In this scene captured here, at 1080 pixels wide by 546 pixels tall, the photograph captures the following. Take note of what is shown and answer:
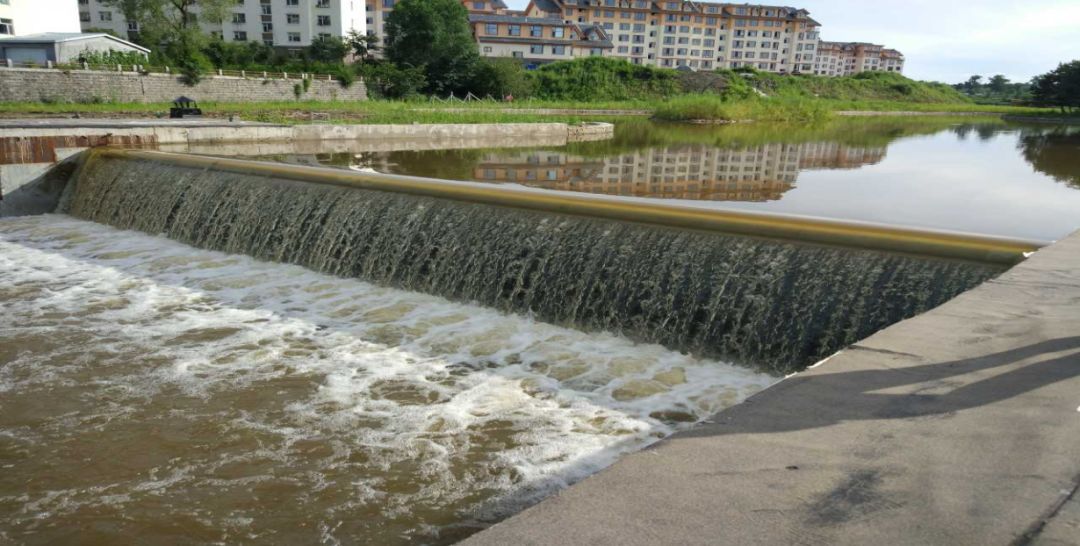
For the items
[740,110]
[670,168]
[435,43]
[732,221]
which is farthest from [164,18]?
[732,221]

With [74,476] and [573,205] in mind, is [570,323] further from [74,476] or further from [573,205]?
[74,476]

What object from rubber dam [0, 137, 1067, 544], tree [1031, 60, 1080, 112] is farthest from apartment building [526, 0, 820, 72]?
rubber dam [0, 137, 1067, 544]

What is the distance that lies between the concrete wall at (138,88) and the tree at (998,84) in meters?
97.8

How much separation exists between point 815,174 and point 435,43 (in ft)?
112

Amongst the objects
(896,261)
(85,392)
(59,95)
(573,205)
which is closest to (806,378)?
(896,261)

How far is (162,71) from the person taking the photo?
103 feet

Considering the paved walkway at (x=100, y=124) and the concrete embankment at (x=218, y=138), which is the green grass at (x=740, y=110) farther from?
the paved walkway at (x=100, y=124)

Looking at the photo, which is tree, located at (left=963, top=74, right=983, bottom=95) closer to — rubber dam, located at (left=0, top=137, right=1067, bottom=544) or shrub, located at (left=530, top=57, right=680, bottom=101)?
shrub, located at (left=530, top=57, right=680, bottom=101)

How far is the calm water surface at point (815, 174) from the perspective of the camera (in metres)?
10.5

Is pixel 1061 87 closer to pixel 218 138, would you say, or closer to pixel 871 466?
pixel 218 138

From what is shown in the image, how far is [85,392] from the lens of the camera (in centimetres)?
483

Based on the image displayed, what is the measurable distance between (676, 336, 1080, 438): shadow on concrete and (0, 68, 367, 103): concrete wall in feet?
101

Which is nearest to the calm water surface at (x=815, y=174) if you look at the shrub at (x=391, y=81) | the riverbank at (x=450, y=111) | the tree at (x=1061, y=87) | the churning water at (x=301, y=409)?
the churning water at (x=301, y=409)

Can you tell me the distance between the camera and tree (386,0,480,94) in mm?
42844
